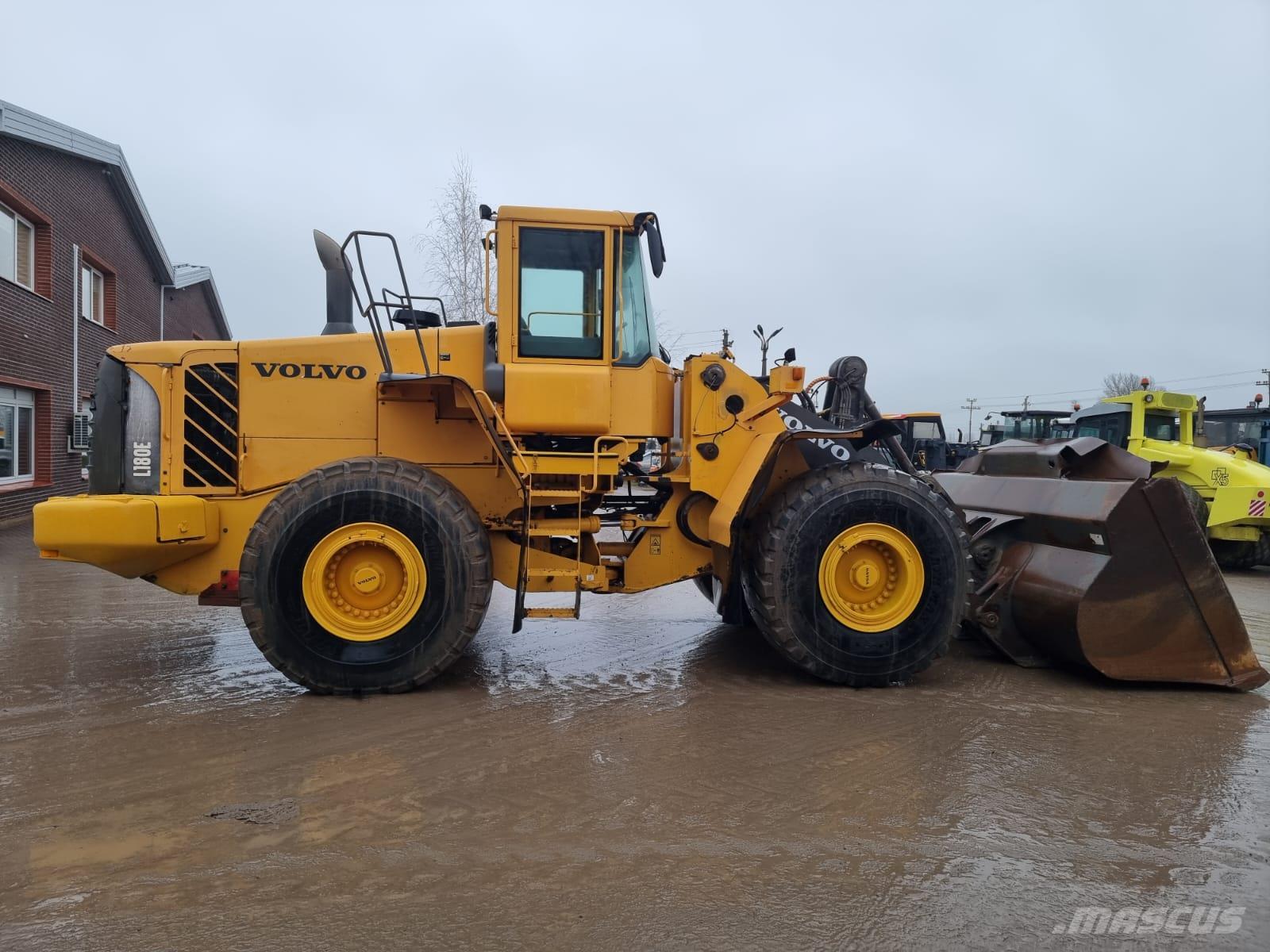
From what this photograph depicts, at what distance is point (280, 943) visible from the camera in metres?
2.38

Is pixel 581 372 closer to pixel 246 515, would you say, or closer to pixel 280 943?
pixel 246 515

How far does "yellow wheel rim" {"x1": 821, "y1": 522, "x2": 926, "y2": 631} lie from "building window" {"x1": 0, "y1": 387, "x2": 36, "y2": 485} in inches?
524

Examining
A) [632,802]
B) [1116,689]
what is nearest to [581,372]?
[632,802]

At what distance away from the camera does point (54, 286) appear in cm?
1441

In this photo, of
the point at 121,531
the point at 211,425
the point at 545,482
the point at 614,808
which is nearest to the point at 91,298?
the point at 211,425

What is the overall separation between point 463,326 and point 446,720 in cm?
239

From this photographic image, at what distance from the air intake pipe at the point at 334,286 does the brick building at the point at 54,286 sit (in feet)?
28.4

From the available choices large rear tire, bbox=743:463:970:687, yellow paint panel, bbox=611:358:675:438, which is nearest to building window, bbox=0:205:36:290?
yellow paint panel, bbox=611:358:675:438

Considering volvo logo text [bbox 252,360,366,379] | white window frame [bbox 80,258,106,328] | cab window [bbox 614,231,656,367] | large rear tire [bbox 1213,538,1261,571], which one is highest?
white window frame [bbox 80,258,106,328]

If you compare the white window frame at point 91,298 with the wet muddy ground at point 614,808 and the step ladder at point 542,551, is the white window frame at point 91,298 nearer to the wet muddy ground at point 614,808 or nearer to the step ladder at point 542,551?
the wet muddy ground at point 614,808

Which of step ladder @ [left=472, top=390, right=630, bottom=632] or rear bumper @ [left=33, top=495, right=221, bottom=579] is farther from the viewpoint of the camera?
step ladder @ [left=472, top=390, right=630, bottom=632]

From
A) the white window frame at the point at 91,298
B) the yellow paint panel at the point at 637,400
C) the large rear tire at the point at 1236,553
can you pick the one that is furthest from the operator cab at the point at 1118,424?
the white window frame at the point at 91,298

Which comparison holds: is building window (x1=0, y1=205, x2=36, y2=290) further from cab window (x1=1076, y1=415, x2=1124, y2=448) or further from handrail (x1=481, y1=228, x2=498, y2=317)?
cab window (x1=1076, y1=415, x2=1124, y2=448)

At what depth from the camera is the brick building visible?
42.9 ft
